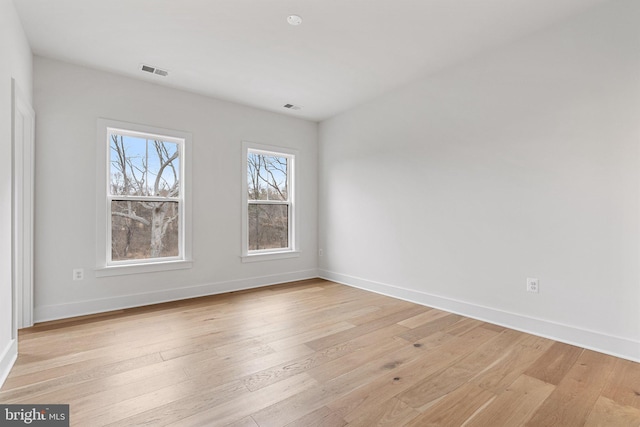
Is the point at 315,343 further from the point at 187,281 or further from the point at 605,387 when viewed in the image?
the point at 187,281

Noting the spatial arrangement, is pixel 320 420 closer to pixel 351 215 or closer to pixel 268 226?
pixel 351 215

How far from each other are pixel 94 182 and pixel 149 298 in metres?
1.43

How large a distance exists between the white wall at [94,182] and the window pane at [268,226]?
276 millimetres

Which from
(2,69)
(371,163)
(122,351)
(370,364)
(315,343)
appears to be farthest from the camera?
(371,163)

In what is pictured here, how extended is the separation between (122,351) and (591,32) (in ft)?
14.5

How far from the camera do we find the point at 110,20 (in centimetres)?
257

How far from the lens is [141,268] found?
367 cm

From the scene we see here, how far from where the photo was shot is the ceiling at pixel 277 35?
95.4 inches

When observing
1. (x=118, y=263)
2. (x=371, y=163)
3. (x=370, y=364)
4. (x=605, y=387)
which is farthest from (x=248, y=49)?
(x=605, y=387)

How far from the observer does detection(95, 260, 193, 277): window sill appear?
11.3 feet

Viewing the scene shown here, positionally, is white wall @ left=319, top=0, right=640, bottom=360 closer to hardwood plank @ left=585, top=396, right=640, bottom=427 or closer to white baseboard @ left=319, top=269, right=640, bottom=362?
white baseboard @ left=319, top=269, right=640, bottom=362

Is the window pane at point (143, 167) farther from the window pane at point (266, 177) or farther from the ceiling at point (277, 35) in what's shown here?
the window pane at point (266, 177)

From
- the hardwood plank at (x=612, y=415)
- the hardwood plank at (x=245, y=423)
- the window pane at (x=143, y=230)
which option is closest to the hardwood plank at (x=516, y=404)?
the hardwood plank at (x=612, y=415)

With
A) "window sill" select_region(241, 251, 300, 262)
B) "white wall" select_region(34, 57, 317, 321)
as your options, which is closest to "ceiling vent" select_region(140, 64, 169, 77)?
"white wall" select_region(34, 57, 317, 321)
